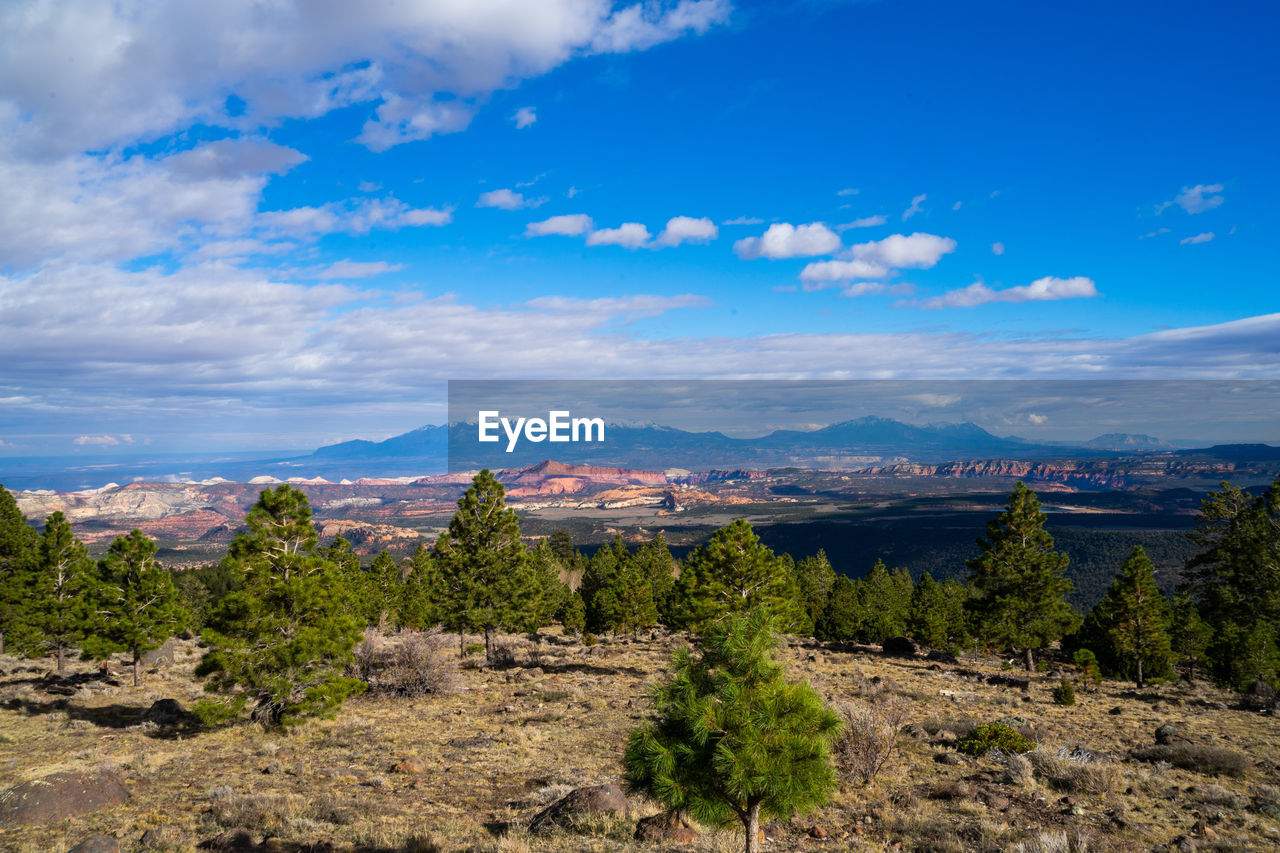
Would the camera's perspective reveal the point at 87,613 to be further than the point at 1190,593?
No

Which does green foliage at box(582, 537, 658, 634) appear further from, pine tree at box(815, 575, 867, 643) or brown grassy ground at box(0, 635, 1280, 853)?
brown grassy ground at box(0, 635, 1280, 853)

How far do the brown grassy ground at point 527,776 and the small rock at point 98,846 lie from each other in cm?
101

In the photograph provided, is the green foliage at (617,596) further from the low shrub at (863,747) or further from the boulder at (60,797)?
the boulder at (60,797)

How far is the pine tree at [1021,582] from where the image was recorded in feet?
136

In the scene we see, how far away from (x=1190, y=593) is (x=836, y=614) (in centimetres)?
2578

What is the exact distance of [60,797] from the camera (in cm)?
1370

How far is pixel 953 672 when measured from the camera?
4184 cm

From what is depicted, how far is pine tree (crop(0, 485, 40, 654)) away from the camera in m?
33.3

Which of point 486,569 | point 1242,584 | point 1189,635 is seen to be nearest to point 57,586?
point 486,569

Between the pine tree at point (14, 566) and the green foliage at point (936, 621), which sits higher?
the pine tree at point (14, 566)

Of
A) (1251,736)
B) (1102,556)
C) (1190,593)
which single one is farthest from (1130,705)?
(1102,556)

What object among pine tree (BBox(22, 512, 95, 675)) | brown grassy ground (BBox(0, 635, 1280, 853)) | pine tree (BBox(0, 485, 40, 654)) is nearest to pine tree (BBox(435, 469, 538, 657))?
brown grassy ground (BBox(0, 635, 1280, 853))

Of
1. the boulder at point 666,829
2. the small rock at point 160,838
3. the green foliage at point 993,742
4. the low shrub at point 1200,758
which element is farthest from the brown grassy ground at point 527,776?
the green foliage at point 993,742

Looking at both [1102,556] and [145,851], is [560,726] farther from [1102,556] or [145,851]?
[1102,556]
